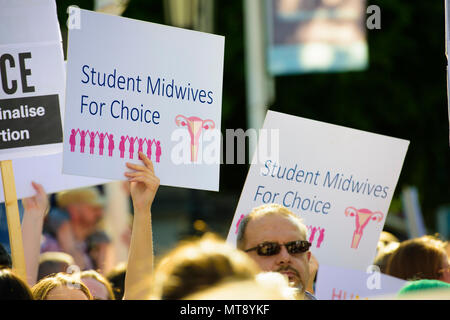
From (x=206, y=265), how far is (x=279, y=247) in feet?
4.54

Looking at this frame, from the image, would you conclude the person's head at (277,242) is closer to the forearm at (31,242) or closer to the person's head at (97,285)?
the person's head at (97,285)

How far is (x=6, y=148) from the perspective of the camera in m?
3.84

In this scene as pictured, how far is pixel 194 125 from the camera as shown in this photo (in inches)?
155

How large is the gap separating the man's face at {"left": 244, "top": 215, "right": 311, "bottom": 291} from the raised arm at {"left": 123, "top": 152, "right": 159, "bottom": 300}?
1.31 ft

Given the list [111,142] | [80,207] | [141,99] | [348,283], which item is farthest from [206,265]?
[80,207]

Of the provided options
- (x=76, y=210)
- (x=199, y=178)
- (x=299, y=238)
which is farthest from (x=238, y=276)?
(x=76, y=210)

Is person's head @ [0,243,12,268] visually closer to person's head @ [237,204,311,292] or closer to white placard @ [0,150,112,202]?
white placard @ [0,150,112,202]

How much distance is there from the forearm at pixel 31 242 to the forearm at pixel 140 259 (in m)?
0.84

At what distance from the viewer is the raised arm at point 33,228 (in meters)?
4.06

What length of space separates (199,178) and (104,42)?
2.29ft

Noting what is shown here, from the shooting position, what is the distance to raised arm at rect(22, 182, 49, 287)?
4.06 m

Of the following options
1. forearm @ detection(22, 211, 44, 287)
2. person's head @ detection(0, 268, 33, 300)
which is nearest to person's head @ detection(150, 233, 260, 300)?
person's head @ detection(0, 268, 33, 300)

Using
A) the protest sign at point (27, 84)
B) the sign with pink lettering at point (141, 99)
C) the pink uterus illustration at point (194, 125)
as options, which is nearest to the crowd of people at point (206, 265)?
the sign with pink lettering at point (141, 99)

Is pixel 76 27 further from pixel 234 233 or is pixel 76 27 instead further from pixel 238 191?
pixel 238 191
